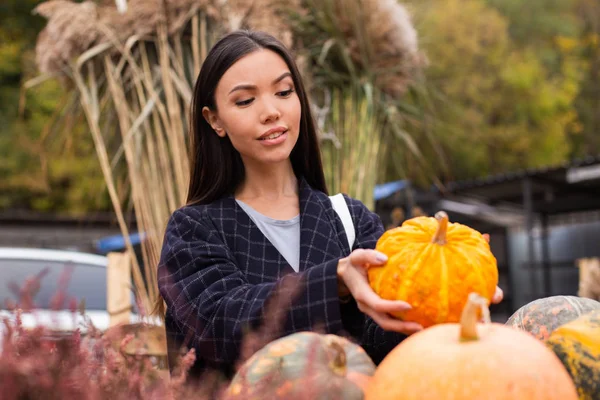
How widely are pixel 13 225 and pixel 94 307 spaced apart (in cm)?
1177

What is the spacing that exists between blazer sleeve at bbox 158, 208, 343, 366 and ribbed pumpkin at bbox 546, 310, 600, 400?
1.30 ft

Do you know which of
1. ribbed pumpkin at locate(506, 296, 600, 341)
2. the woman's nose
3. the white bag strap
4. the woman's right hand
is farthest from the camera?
the white bag strap

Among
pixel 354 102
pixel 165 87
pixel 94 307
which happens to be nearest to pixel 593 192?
pixel 94 307

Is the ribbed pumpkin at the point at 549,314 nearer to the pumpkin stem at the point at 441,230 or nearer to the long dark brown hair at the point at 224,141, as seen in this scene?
the pumpkin stem at the point at 441,230

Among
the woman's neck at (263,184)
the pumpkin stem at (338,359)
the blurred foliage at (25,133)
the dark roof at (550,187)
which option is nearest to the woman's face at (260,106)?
the woman's neck at (263,184)

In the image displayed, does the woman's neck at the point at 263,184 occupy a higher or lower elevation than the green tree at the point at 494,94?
higher

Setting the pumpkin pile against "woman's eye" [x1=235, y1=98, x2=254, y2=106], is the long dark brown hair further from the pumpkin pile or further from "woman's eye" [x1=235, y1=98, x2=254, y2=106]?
the pumpkin pile

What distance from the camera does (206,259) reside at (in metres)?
1.73

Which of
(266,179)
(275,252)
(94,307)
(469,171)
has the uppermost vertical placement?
(266,179)

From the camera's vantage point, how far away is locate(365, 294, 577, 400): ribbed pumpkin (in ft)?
3.48

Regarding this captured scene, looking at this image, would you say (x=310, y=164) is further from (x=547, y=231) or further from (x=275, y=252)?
(x=547, y=231)

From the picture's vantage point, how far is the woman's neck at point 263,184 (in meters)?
2.08

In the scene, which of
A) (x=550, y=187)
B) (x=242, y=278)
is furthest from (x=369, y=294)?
(x=550, y=187)

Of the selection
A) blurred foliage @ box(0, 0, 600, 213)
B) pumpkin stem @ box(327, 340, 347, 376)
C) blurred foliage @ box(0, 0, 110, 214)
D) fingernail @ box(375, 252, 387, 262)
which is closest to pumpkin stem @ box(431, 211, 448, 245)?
fingernail @ box(375, 252, 387, 262)
